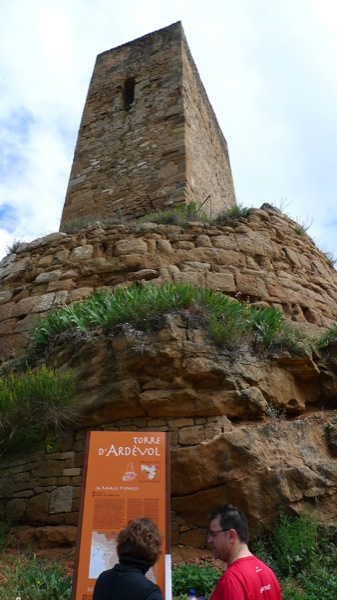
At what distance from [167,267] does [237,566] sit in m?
4.79

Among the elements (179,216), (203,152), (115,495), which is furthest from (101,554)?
(203,152)

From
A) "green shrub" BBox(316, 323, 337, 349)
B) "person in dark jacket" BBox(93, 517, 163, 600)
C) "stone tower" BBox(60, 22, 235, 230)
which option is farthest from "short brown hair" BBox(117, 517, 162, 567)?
"stone tower" BBox(60, 22, 235, 230)

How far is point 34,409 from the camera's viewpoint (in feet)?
16.8

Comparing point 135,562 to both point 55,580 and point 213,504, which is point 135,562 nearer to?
point 55,580

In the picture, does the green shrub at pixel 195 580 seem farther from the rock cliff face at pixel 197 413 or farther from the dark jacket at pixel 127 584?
the dark jacket at pixel 127 584

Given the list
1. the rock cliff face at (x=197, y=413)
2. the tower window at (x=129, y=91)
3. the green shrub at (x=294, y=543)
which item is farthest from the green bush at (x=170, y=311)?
the tower window at (x=129, y=91)

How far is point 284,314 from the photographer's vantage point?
7.01 m

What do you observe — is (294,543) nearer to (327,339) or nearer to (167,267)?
(327,339)

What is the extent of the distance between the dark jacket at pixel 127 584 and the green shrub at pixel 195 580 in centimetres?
142

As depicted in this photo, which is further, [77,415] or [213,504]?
[77,415]

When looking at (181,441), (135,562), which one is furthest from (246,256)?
(135,562)

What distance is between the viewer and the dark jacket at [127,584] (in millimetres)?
2355

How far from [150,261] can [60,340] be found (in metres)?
1.83

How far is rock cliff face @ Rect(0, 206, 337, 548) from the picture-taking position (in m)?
4.55
